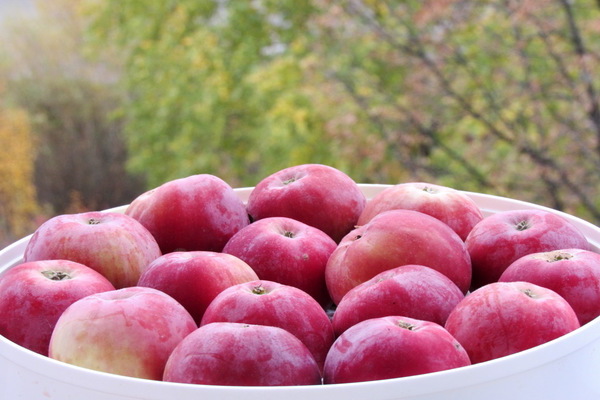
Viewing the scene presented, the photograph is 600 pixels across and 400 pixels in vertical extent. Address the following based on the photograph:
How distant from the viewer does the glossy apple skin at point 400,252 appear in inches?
33.7

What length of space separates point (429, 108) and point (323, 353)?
285 cm

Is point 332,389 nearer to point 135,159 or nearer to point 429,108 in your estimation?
point 429,108

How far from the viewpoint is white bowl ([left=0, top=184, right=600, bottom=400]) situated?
551mm

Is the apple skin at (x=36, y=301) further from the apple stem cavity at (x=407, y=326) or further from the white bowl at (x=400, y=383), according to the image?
the apple stem cavity at (x=407, y=326)

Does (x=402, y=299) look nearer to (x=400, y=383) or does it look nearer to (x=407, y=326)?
(x=407, y=326)

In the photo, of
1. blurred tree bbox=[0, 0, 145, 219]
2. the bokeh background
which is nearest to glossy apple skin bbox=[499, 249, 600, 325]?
the bokeh background

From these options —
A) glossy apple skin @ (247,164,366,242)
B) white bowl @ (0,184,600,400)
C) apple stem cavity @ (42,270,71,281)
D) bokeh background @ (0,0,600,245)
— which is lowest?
bokeh background @ (0,0,600,245)

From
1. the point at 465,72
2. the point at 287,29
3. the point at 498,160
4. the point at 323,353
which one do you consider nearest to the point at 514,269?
the point at 323,353

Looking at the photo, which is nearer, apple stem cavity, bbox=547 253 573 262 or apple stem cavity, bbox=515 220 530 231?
apple stem cavity, bbox=547 253 573 262

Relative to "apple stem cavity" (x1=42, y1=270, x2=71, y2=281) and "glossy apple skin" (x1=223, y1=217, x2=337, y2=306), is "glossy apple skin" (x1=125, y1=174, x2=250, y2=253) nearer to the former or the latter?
"glossy apple skin" (x1=223, y1=217, x2=337, y2=306)

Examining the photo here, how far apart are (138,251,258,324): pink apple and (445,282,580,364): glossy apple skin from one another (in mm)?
249

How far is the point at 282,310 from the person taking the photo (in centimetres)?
74

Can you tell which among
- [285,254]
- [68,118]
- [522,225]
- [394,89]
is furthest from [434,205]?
[68,118]

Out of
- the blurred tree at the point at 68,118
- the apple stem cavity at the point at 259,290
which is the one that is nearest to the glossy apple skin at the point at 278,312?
the apple stem cavity at the point at 259,290
